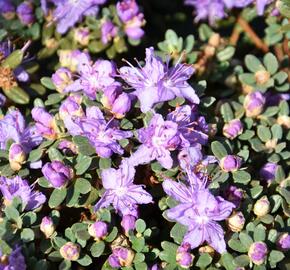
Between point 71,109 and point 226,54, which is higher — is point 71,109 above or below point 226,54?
above

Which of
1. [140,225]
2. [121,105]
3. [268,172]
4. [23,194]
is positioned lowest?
[268,172]

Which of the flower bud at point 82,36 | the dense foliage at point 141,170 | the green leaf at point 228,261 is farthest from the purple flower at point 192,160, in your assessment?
the flower bud at point 82,36

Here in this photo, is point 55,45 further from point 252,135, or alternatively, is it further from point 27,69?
point 252,135

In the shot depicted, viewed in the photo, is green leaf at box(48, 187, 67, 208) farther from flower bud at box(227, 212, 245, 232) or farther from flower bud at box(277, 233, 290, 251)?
flower bud at box(277, 233, 290, 251)

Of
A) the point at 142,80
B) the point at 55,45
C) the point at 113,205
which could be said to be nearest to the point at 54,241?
the point at 113,205

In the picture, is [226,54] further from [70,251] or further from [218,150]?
[70,251]

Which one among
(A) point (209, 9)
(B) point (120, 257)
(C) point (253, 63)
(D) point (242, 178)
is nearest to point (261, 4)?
(C) point (253, 63)

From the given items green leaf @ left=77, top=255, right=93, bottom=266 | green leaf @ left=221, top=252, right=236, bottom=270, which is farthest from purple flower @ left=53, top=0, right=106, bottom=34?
green leaf @ left=221, top=252, right=236, bottom=270
